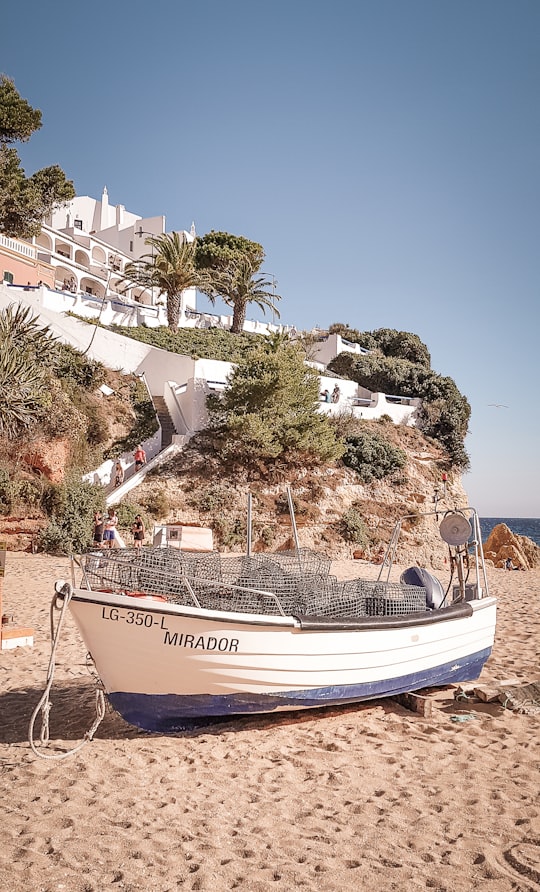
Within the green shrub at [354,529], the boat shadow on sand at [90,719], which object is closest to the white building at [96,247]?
the green shrub at [354,529]

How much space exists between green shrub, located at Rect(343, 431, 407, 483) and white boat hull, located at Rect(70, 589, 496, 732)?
759 inches

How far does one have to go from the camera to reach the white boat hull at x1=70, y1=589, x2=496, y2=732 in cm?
574

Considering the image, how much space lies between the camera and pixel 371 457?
26672 millimetres

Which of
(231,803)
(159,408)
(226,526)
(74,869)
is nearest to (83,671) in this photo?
(231,803)

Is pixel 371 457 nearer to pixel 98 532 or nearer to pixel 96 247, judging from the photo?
pixel 98 532

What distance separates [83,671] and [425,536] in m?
19.2

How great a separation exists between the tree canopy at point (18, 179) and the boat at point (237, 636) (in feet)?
52.1

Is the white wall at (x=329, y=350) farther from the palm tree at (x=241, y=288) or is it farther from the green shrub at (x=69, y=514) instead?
the green shrub at (x=69, y=514)

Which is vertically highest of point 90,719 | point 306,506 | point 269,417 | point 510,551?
point 269,417

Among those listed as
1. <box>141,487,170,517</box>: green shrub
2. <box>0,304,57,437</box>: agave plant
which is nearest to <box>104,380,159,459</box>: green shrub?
<box>141,487,170,517</box>: green shrub

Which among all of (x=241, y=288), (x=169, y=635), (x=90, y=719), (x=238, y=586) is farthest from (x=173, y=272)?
(x=169, y=635)

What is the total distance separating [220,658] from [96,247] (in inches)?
1998

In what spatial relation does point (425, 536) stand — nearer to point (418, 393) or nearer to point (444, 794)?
point (418, 393)

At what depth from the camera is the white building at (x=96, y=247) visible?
138ft
